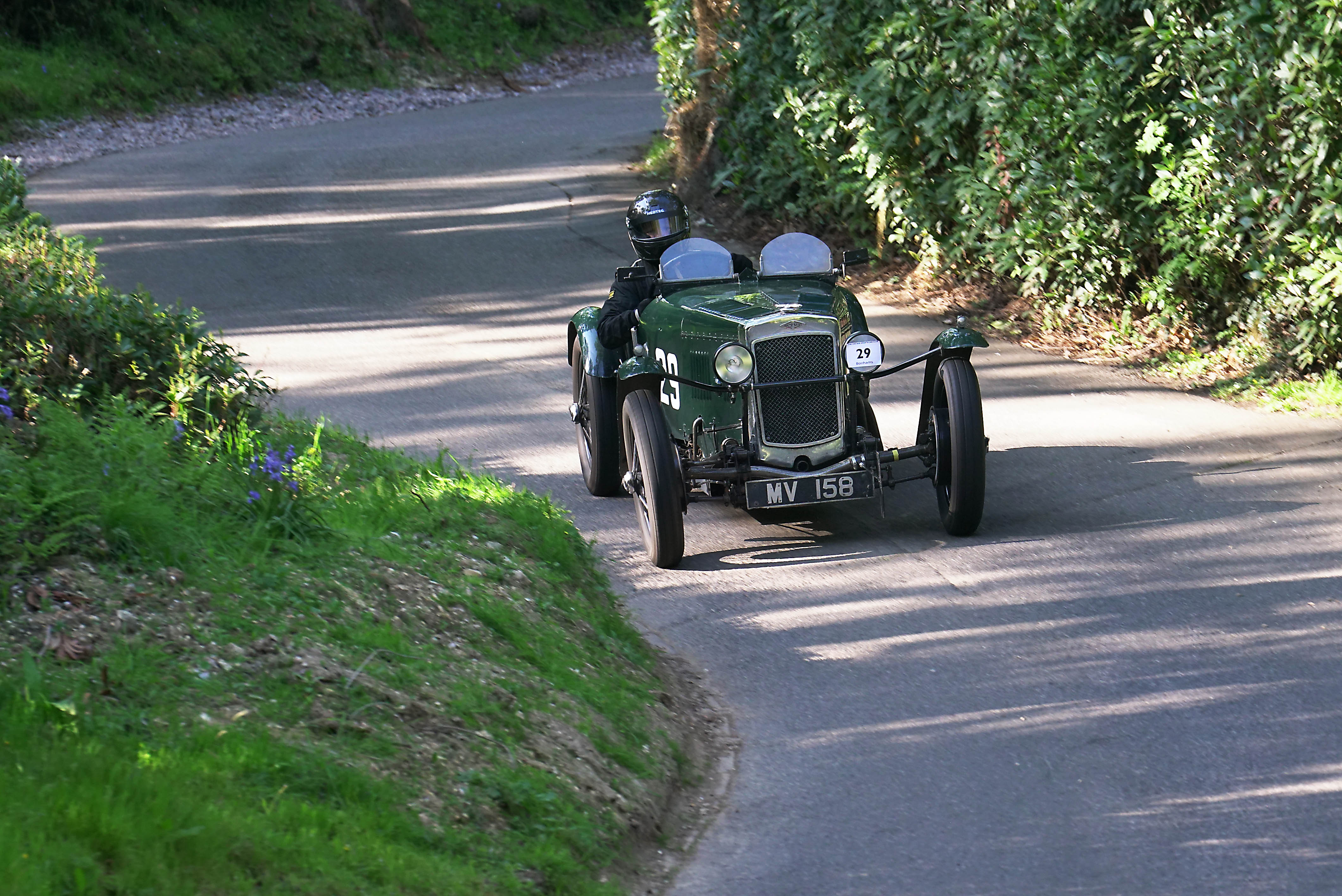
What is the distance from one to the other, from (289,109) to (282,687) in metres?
22.1

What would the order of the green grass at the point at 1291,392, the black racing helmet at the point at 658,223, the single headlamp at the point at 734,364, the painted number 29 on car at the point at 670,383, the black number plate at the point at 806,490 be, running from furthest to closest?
1. the green grass at the point at 1291,392
2. the black racing helmet at the point at 658,223
3. the painted number 29 on car at the point at 670,383
4. the single headlamp at the point at 734,364
5. the black number plate at the point at 806,490

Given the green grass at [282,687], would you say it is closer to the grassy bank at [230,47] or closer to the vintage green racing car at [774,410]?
the vintage green racing car at [774,410]

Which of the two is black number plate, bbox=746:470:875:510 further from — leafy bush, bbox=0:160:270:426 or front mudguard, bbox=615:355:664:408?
leafy bush, bbox=0:160:270:426

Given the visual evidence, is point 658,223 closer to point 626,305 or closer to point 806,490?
point 626,305

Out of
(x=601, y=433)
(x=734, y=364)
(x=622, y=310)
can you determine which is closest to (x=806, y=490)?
(x=734, y=364)

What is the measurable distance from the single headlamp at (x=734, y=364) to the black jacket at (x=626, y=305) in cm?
103

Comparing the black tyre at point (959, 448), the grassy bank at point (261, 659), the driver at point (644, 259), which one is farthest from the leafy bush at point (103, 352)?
the black tyre at point (959, 448)

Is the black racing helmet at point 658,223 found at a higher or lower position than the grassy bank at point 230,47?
lower

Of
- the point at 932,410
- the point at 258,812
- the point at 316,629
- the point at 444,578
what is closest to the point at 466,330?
the point at 932,410

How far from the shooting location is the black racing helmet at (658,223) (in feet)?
28.9

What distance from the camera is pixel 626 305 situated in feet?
27.7

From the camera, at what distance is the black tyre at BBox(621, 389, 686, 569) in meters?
7.11

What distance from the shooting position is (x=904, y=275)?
13.8 meters

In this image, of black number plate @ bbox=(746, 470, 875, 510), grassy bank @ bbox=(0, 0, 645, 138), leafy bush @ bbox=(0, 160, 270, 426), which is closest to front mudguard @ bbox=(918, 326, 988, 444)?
black number plate @ bbox=(746, 470, 875, 510)
